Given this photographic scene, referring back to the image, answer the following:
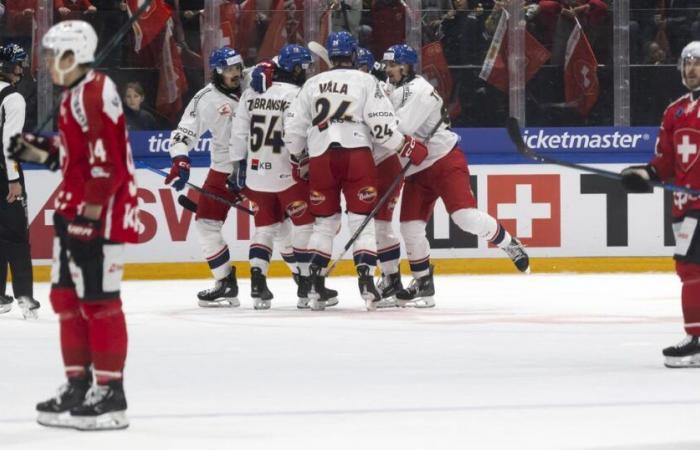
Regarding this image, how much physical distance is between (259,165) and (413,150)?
88 centimetres

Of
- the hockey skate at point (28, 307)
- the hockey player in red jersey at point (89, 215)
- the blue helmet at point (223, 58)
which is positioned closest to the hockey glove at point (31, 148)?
the hockey player in red jersey at point (89, 215)

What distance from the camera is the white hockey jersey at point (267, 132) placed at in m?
8.98

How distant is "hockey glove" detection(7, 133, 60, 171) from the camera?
4957mm

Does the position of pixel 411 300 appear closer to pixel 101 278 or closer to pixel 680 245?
pixel 680 245

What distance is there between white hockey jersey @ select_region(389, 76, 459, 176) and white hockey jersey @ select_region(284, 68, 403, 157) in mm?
298

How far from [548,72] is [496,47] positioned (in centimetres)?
44

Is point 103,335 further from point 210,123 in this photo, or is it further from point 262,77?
point 210,123

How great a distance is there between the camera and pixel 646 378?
6.07 meters

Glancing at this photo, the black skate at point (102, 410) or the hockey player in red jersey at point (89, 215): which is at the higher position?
the hockey player in red jersey at point (89, 215)

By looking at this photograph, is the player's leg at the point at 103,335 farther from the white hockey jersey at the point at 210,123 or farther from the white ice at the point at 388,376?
the white hockey jersey at the point at 210,123

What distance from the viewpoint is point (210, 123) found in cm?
929

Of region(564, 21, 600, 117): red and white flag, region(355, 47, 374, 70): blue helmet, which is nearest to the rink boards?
region(564, 21, 600, 117): red and white flag

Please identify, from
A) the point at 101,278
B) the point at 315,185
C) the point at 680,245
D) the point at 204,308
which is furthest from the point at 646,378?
the point at 204,308

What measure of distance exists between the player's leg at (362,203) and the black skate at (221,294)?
2.93 feet
